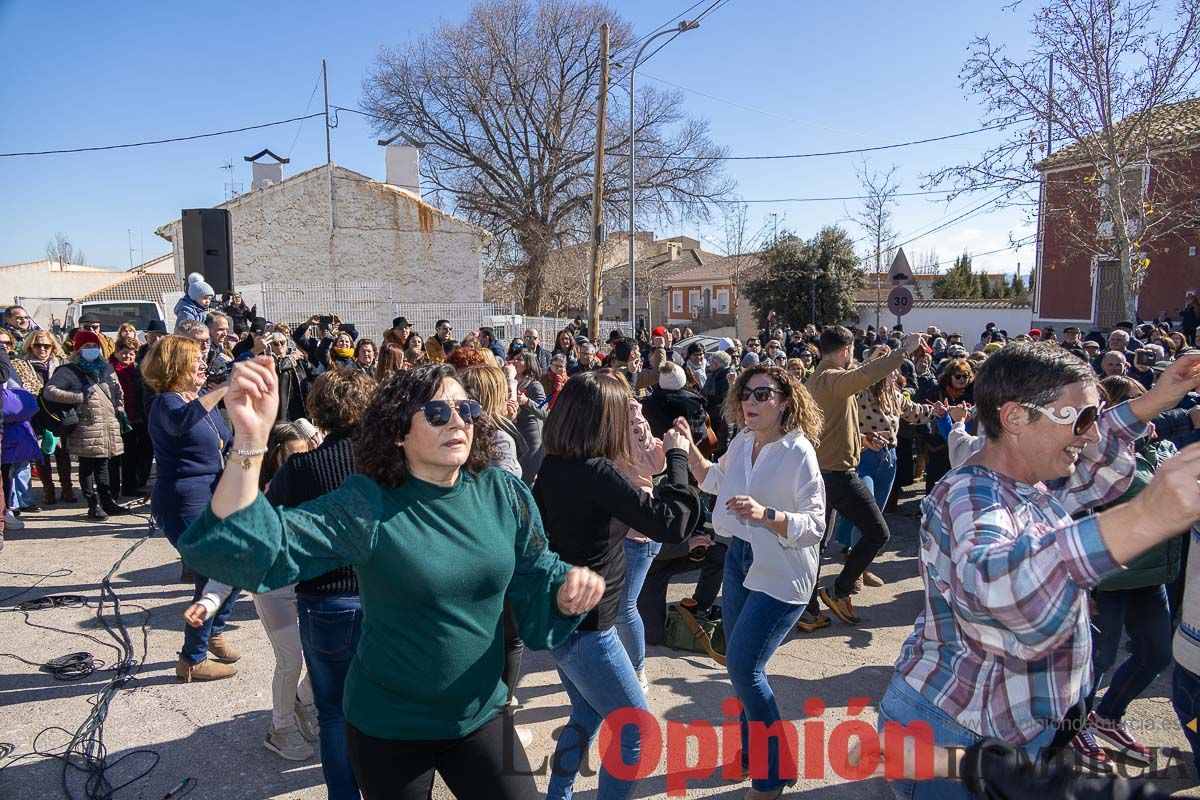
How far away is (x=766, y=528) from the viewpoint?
3205 mm

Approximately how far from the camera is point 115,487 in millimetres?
8805

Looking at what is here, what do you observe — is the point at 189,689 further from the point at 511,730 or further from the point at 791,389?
the point at 791,389

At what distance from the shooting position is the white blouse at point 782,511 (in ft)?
10.3

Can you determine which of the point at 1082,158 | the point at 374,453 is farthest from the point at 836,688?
the point at 1082,158

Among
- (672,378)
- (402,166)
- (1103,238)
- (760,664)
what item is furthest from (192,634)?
(402,166)

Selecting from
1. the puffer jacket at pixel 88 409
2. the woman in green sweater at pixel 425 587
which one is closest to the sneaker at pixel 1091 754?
the woman in green sweater at pixel 425 587

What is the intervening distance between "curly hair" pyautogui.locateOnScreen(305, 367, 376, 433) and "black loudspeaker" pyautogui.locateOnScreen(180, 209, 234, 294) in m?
8.90

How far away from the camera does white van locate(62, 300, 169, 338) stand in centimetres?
1564

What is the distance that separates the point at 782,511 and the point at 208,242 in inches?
410

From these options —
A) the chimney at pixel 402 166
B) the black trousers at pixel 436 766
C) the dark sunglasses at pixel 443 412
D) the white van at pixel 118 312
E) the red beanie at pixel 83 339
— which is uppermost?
the chimney at pixel 402 166

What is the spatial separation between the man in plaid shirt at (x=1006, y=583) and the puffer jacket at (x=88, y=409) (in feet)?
26.1

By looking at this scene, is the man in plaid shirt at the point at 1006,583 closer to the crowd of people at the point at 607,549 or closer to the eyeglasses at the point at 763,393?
the crowd of people at the point at 607,549

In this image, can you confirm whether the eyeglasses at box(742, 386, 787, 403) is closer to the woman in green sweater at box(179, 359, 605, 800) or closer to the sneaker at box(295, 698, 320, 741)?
the woman in green sweater at box(179, 359, 605, 800)

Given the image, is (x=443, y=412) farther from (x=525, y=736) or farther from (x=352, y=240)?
(x=352, y=240)
